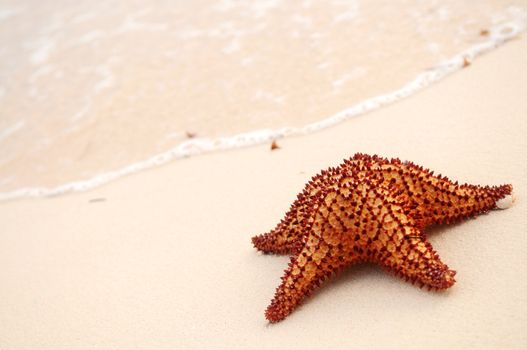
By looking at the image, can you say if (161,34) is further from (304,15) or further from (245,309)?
(245,309)

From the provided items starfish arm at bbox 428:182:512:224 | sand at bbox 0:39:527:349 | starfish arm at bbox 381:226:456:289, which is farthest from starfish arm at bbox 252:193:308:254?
starfish arm at bbox 428:182:512:224

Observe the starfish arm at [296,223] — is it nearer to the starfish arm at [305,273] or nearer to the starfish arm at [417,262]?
the starfish arm at [305,273]

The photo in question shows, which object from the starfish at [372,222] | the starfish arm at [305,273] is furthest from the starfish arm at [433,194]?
the starfish arm at [305,273]

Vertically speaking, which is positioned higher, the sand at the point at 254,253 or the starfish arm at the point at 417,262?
the starfish arm at the point at 417,262

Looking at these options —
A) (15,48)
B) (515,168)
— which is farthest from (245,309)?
(15,48)

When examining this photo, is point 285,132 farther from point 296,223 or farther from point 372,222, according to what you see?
point 372,222
